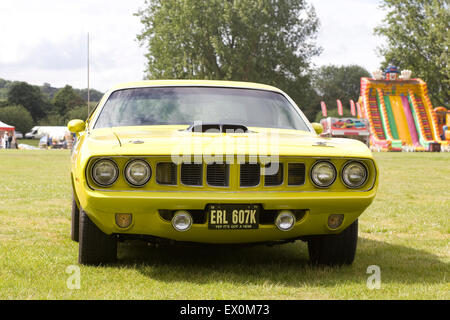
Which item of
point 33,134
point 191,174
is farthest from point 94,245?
point 33,134

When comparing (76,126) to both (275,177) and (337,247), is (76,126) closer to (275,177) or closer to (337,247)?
(275,177)

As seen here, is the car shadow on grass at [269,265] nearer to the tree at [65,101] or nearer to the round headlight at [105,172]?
the round headlight at [105,172]

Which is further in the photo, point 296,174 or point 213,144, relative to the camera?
point 296,174

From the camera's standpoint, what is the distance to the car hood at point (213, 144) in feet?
12.2

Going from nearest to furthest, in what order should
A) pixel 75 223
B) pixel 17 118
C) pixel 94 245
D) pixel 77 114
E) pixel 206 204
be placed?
pixel 206 204
pixel 94 245
pixel 75 223
pixel 17 118
pixel 77 114

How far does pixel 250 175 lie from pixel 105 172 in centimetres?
90

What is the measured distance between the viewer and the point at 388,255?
16.1 ft

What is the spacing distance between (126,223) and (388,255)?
229 cm

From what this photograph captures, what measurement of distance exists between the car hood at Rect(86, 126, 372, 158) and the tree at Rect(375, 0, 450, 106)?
1774 inches

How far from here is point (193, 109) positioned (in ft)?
16.1

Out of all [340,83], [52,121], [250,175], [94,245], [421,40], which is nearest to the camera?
[250,175]
